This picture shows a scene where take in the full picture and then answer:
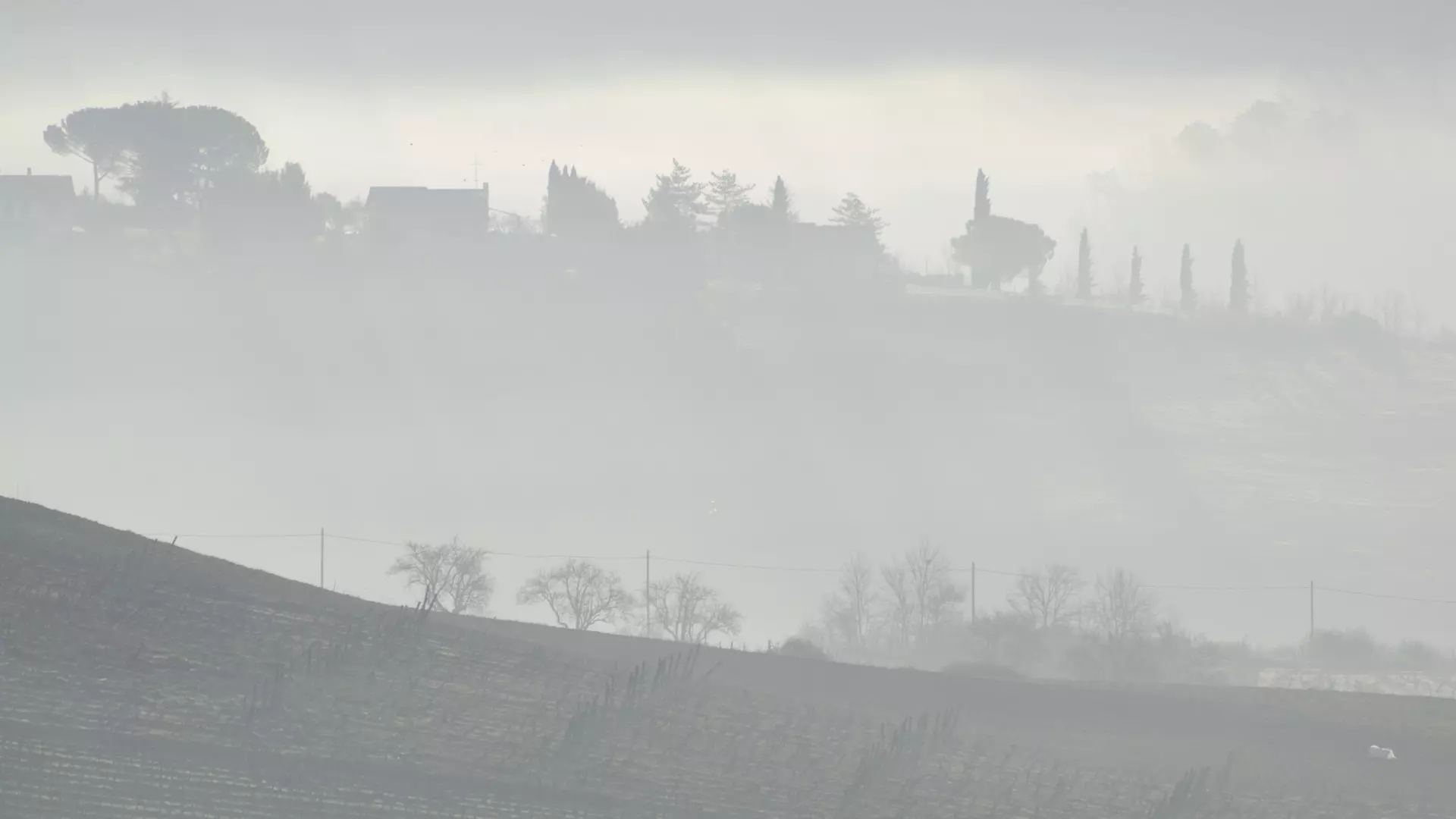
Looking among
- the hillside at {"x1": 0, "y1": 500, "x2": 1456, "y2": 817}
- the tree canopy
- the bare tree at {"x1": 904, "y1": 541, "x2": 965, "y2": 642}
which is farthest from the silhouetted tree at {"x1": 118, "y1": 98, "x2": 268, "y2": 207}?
the hillside at {"x1": 0, "y1": 500, "x2": 1456, "y2": 817}

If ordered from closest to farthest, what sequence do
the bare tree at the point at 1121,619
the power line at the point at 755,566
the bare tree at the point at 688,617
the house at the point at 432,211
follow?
the bare tree at the point at 1121,619, the bare tree at the point at 688,617, the power line at the point at 755,566, the house at the point at 432,211

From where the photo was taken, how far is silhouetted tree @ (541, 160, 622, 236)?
186750mm

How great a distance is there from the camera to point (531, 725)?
35906 mm

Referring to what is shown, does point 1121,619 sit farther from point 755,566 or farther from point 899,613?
point 755,566

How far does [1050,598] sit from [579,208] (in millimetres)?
102100

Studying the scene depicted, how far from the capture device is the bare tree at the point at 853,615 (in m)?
94.6

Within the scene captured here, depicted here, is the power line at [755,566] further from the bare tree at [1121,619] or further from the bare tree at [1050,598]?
the bare tree at [1121,619]

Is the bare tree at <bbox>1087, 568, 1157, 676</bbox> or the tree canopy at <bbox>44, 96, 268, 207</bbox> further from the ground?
the tree canopy at <bbox>44, 96, 268, 207</bbox>

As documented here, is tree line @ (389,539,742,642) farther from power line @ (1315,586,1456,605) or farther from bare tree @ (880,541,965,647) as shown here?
power line @ (1315,586,1456,605)

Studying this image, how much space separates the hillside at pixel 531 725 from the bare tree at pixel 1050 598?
44098 mm

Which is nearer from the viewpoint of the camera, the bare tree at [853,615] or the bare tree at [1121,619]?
the bare tree at [1121,619]

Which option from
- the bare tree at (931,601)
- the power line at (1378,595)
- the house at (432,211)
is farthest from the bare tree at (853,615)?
the house at (432,211)

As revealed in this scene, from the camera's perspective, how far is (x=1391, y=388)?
188875 millimetres

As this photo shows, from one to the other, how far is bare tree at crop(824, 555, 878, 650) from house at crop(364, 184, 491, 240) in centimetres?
8886
